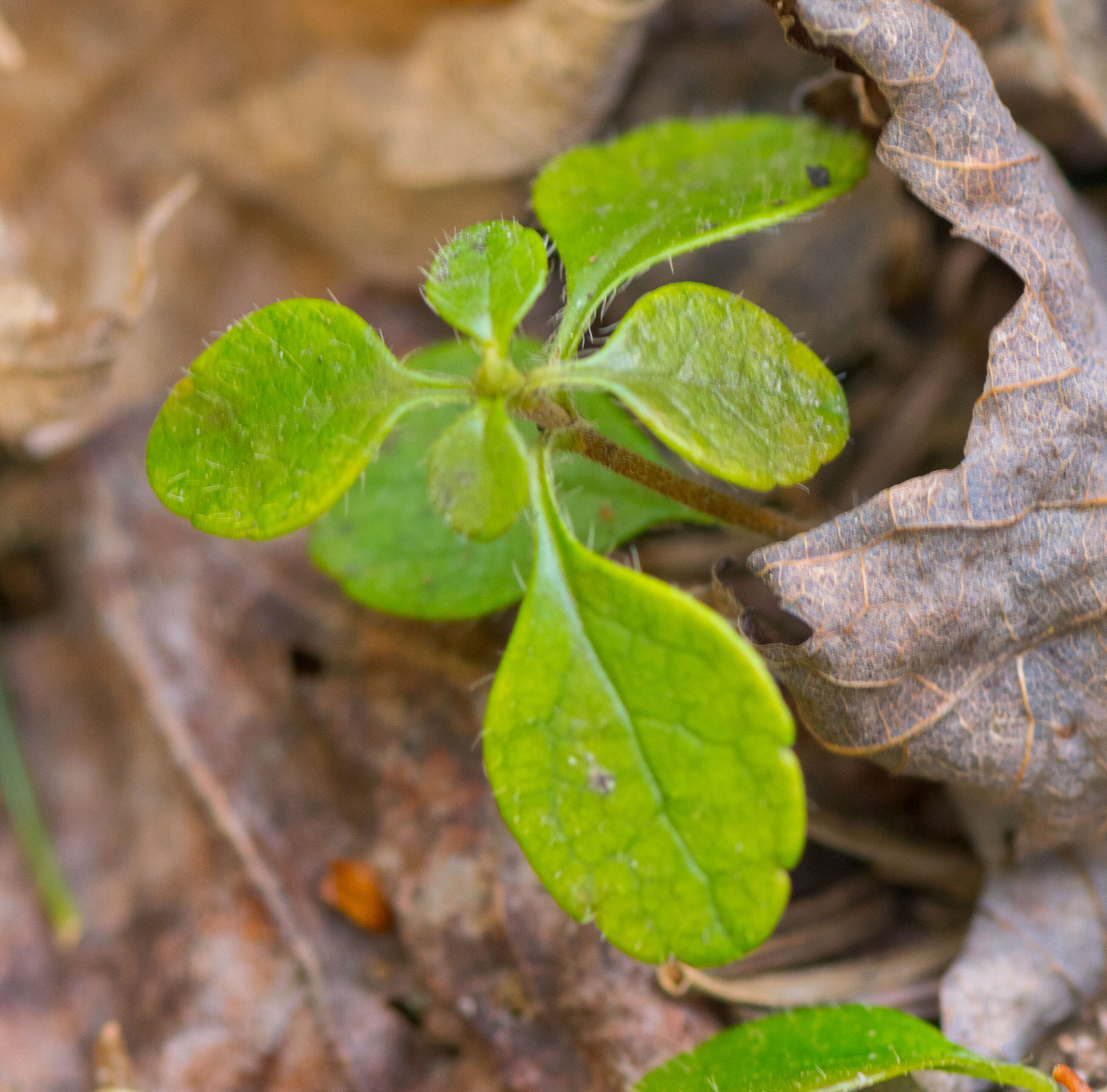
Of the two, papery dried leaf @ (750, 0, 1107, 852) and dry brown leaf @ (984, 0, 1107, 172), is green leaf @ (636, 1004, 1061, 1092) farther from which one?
dry brown leaf @ (984, 0, 1107, 172)

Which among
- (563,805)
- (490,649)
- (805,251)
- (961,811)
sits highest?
(805,251)

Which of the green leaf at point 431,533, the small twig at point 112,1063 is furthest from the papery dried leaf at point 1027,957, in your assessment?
the small twig at point 112,1063

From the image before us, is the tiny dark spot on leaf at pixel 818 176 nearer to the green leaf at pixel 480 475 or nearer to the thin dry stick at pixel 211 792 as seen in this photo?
the green leaf at pixel 480 475

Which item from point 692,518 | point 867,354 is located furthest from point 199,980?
point 867,354

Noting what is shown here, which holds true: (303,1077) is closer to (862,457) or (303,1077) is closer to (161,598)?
(161,598)

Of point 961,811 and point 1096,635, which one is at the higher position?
point 1096,635

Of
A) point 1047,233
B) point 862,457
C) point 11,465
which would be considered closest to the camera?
point 1047,233

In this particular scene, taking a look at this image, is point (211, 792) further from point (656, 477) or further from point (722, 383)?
point (722, 383)
